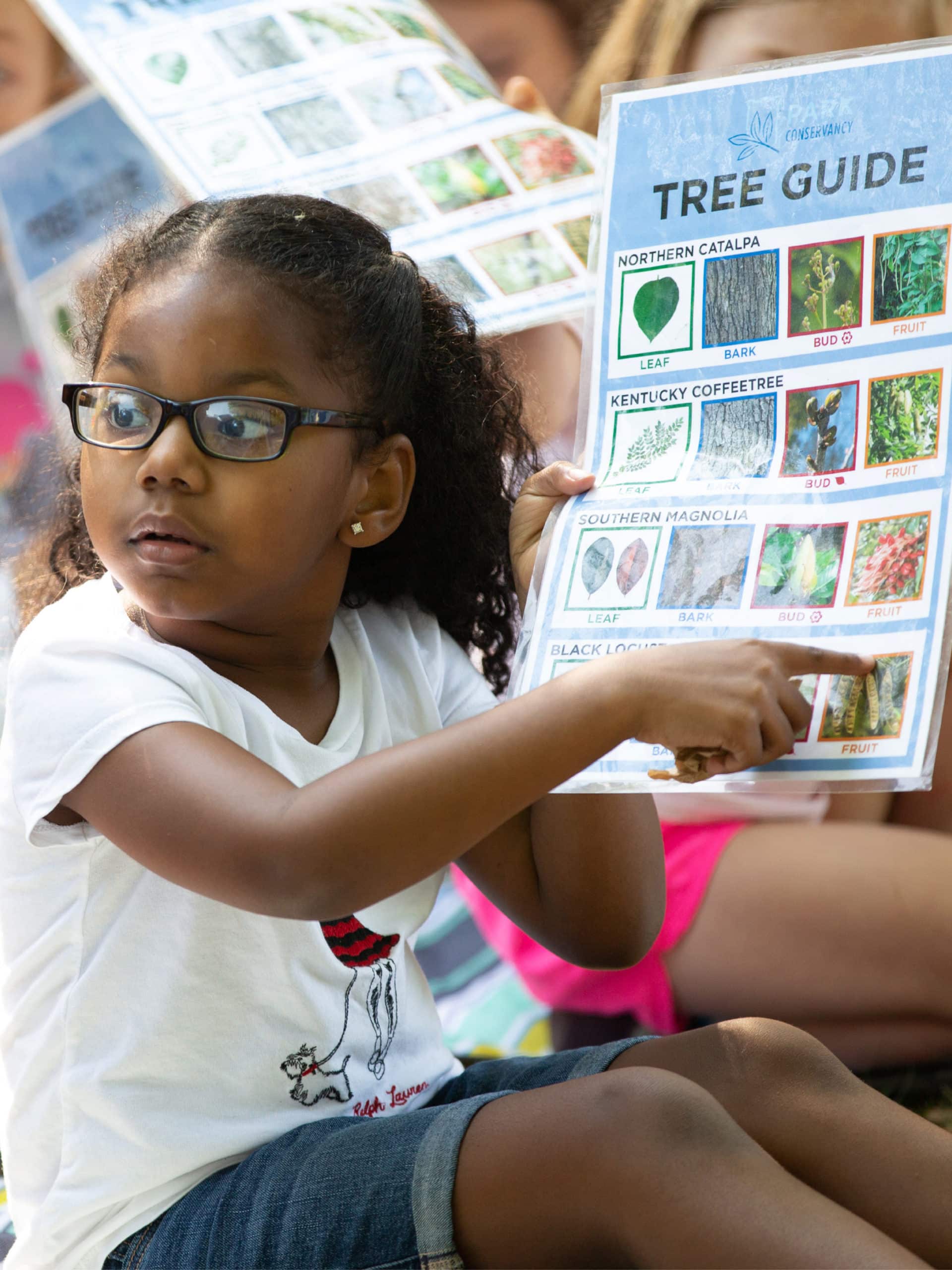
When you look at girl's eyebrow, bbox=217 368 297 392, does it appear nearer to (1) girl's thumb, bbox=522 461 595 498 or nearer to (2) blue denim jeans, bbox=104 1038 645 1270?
(1) girl's thumb, bbox=522 461 595 498

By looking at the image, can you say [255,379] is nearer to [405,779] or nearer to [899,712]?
[405,779]

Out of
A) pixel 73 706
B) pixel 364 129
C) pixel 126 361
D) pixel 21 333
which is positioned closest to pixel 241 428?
pixel 126 361

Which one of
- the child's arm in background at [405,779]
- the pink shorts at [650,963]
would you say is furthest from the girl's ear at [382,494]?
the pink shorts at [650,963]

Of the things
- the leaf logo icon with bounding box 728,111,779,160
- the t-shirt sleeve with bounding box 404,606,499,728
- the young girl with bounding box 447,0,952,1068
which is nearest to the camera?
the leaf logo icon with bounding box 728,111,779,160

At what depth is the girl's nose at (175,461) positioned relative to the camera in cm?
94

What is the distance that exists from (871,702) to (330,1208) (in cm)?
48

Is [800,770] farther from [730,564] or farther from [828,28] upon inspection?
[828,28]

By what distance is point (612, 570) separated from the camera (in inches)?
38.9

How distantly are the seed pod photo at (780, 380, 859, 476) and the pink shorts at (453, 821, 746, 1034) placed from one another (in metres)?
0.58

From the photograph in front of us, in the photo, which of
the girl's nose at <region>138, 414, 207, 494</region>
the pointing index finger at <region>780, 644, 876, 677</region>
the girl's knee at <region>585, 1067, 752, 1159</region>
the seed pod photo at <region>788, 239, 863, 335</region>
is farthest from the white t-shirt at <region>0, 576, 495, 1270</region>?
the seed pod photo at <region>788, 239, 863, 335</region>

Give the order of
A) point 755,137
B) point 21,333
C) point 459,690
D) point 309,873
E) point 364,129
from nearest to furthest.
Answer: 1. point 309,873
2. point 755,137
3. point 459,690
4. point 364,129
5. point 21,333

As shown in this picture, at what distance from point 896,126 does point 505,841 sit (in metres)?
0.62

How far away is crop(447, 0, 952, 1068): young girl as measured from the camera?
141cm

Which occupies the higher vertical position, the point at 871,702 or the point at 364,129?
the point at 364,129
